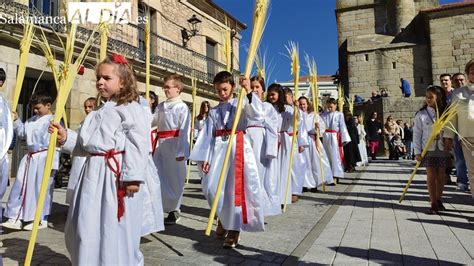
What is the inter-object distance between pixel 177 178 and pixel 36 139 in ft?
5.90

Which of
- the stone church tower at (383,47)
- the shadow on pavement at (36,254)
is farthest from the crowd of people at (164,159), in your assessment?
the stone church tower at (383,47)

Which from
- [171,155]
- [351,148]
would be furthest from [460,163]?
[171,155]

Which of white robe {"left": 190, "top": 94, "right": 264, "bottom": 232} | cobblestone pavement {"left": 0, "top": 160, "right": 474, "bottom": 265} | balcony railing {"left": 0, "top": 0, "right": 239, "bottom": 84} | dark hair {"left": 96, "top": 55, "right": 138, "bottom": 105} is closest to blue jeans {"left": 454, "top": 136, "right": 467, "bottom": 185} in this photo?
cobblestone pavement {"left": 0, "top": 160, "right": 474, "bottom": 265}

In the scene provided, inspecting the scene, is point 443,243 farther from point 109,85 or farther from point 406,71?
point 406,71

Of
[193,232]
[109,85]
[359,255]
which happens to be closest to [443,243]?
[359,255]

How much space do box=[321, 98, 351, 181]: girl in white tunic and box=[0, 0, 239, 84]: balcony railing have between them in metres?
6.71

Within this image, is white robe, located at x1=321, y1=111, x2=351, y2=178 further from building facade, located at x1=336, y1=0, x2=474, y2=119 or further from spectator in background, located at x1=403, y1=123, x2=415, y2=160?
building facade, located at x1=336, y1=0, x2=474, y2=119

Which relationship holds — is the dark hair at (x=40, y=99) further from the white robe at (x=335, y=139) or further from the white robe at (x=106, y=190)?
the white robe at (x=335, y=139)

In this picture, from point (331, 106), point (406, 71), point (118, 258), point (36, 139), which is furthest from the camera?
point (406, 71)

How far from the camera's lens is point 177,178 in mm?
4668

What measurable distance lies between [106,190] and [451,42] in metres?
24.7

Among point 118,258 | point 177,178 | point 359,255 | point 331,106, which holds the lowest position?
point 359,255

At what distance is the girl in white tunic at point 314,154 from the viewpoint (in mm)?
7059

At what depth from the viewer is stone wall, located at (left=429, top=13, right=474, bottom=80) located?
2166 centimetres
